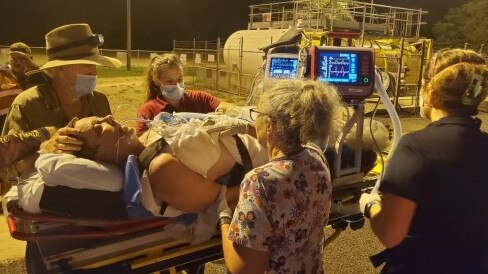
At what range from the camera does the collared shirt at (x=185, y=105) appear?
3.55 m

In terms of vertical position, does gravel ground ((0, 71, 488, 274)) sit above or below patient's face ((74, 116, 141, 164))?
below

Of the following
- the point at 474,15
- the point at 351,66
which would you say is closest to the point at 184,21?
the point at 474,15

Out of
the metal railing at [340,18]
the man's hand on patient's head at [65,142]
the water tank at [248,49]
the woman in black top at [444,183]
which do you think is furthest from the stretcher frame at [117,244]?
the water tank at [248,49]

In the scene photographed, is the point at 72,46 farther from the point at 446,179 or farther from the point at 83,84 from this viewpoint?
the point at 446,179

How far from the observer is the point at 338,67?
2801 millimetres

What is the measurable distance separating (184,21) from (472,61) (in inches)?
2077

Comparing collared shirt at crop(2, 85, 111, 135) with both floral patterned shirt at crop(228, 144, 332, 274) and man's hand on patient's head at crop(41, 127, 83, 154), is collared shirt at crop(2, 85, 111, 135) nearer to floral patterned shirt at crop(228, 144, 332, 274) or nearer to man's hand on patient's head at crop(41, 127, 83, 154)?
man's hand on patient's head at crop(41, 127, 83, 154)

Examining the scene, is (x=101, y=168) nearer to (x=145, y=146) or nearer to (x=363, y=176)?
(x=145, y=146)

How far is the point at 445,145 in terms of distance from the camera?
1.73 metres

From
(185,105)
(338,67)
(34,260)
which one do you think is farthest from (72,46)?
(338,67)

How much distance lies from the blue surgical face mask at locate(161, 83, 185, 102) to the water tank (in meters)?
11.5

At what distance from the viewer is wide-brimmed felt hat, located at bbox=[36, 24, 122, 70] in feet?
9.33

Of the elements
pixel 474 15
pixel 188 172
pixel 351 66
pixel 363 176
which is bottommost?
pixel 363 176

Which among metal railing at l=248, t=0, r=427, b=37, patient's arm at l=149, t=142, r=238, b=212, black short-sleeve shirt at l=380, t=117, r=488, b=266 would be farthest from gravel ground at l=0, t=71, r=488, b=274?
metal railing at l=248, t=0, r=427, b=37
